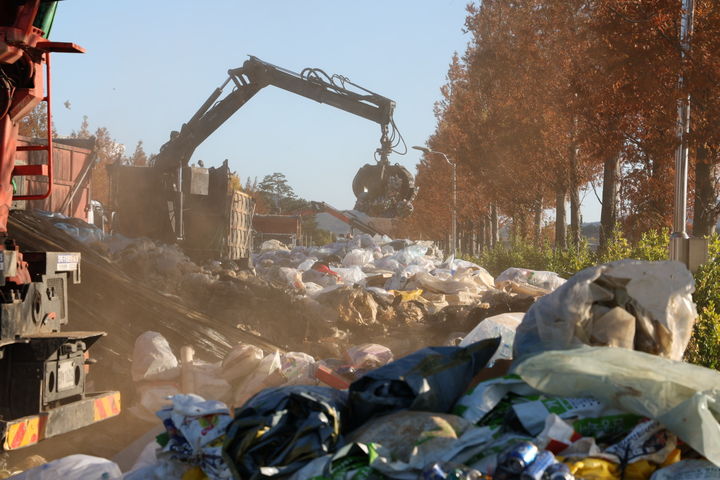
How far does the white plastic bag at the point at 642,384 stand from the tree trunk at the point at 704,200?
26.5ft

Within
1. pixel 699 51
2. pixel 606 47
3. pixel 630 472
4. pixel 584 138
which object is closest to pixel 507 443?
pixel 630 472

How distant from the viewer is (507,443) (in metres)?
3.18

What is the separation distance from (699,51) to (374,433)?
24.2ft

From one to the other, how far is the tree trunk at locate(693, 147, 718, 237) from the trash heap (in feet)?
24.4

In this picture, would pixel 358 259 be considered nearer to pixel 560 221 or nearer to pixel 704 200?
pixel 560 221

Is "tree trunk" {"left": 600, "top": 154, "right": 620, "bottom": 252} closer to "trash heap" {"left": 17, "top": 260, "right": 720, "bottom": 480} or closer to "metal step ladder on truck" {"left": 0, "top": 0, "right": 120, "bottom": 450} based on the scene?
"metal step ladder on truck" {"left": 0, "top": 0, "right": 120, "bottom": 450}

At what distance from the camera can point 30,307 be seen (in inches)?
227

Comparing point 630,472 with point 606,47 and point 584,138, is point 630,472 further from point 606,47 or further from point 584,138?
point 584,138

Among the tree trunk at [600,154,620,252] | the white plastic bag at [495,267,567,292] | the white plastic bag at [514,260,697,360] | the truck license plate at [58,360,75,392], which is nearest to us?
the white plastic bag at [514,260,697,360]

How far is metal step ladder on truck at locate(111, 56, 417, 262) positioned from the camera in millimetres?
15609

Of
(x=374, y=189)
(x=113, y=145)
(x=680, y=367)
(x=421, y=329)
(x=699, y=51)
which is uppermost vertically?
(x=113, y=145)

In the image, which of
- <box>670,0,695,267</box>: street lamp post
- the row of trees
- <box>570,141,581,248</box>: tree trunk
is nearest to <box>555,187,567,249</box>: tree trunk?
the row of trees

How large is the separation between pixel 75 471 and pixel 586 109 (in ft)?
32.0

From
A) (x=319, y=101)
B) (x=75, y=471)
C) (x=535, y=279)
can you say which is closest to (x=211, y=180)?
(x=319, y=101)
